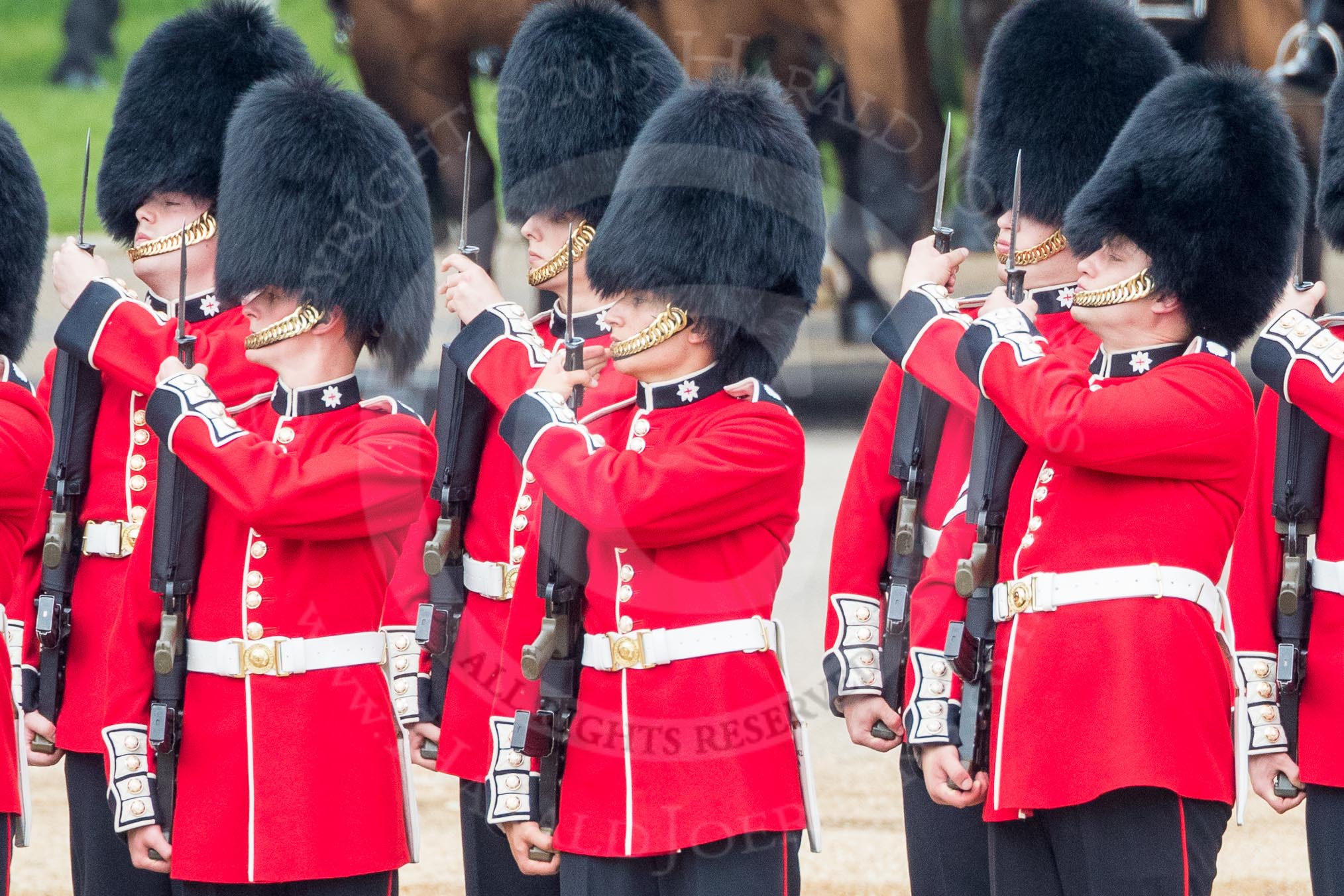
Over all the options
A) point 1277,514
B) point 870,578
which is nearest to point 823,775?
point 870,578

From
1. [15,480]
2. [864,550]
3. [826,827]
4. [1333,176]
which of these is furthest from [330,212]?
[826,827]

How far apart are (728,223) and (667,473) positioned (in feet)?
1.59

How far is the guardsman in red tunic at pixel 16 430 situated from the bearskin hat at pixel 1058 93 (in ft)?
5.37

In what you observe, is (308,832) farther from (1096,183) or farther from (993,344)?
(1096,183)

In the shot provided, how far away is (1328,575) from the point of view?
3230mm

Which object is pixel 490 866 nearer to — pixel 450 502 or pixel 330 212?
pixel 450 502

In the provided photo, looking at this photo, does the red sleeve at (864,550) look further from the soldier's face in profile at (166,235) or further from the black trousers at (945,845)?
the soldier's face in profile at (166,235)

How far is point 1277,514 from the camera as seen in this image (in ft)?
10.7

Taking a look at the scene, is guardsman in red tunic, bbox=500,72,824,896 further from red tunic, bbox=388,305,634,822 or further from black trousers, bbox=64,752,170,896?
black trousers, bbox=64,752,170,896

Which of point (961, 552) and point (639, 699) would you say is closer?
point (639, 699)

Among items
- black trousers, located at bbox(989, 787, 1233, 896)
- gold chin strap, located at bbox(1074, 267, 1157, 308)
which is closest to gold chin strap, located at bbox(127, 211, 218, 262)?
gold chin strap, located at bbox(1074, 267, 1157, 308)

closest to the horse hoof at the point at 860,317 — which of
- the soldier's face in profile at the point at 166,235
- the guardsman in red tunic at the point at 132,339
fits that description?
the guardsman in red tunic at the point at 132,339

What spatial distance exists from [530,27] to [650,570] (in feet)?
5.13

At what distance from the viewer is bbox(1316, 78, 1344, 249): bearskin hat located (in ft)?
11.7
